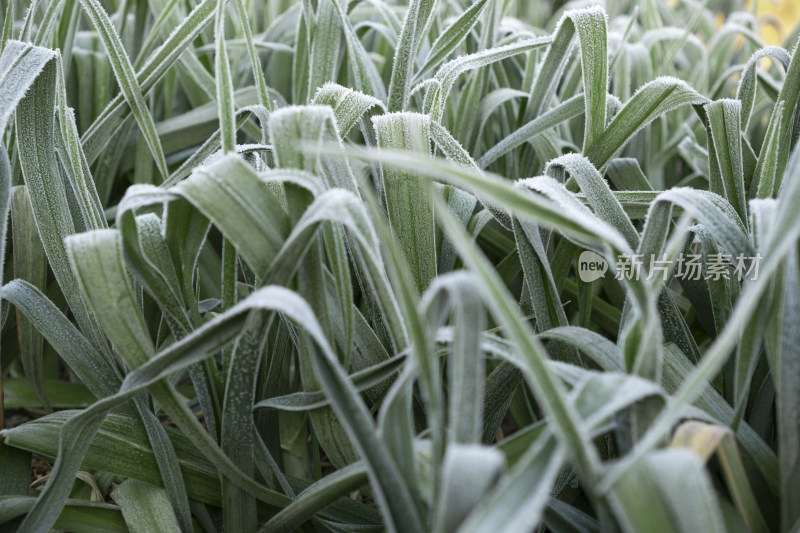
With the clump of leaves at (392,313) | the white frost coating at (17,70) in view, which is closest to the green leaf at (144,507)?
the clump of leaves at (392,313)

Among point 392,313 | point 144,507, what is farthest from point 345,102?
point 144,507

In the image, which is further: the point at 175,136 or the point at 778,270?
the point at 175,136

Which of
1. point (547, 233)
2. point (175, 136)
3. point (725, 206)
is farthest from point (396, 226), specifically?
point (175, 136)

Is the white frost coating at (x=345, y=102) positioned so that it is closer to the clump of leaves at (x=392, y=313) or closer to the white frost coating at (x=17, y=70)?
the clump of leaves at (x=392, y=313)

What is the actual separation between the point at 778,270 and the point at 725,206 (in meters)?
0.14

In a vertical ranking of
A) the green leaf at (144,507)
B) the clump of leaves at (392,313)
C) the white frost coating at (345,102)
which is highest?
the white frost coating at (345,102)

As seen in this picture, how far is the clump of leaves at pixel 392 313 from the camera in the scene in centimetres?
31

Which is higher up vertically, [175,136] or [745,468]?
[175,136]

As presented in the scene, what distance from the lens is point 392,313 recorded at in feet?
1.28

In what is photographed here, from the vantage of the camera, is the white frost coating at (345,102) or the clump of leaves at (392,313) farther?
the white frost coating at (345,102)

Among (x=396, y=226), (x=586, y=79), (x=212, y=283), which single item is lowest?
(x=212, y=283)

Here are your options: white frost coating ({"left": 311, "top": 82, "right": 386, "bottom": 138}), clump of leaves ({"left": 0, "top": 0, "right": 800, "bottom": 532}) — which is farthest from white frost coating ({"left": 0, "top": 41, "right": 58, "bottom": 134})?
white frost coating ({"left": 311, "top": 82, "right": 386, "bottom": 138})

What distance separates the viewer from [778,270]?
1.20 feet

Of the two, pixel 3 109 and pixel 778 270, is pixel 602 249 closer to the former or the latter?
pixel 778 270
